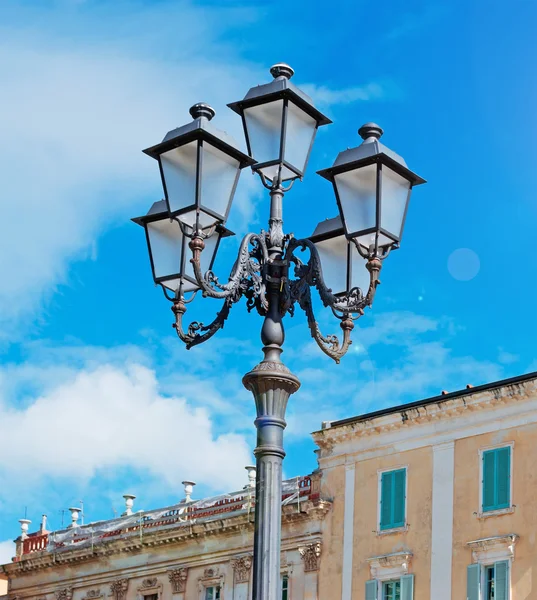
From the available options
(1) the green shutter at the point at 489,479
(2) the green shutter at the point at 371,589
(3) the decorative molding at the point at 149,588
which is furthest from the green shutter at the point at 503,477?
(3) the decorative molding at the point at 149,588

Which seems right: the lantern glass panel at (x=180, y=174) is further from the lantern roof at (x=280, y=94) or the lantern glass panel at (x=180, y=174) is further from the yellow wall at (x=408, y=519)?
the yellow wall at (x=408, y=519)

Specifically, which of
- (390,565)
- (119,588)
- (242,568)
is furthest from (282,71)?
(119,588)

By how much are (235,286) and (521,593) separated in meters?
25.2

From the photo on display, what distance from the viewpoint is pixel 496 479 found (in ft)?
122

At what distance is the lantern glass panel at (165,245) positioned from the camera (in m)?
13.3

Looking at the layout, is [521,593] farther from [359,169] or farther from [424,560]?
[359,169]

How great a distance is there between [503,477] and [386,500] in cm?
387

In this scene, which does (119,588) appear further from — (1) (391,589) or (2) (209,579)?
(1) (391,589)

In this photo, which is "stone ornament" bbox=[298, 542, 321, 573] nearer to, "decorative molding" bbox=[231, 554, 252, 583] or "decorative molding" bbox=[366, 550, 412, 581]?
"decorative molding" bbox=[366, 550, 412, 581]

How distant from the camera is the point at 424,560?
124 ft

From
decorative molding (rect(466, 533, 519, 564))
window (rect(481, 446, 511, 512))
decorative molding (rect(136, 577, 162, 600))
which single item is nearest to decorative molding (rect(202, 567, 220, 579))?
decorative molding (rect(136, 577, 162, 600))

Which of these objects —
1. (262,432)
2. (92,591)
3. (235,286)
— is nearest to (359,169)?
(235,286)

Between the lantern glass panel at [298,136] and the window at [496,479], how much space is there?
983 inches

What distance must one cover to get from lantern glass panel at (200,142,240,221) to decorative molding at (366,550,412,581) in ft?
88.7
